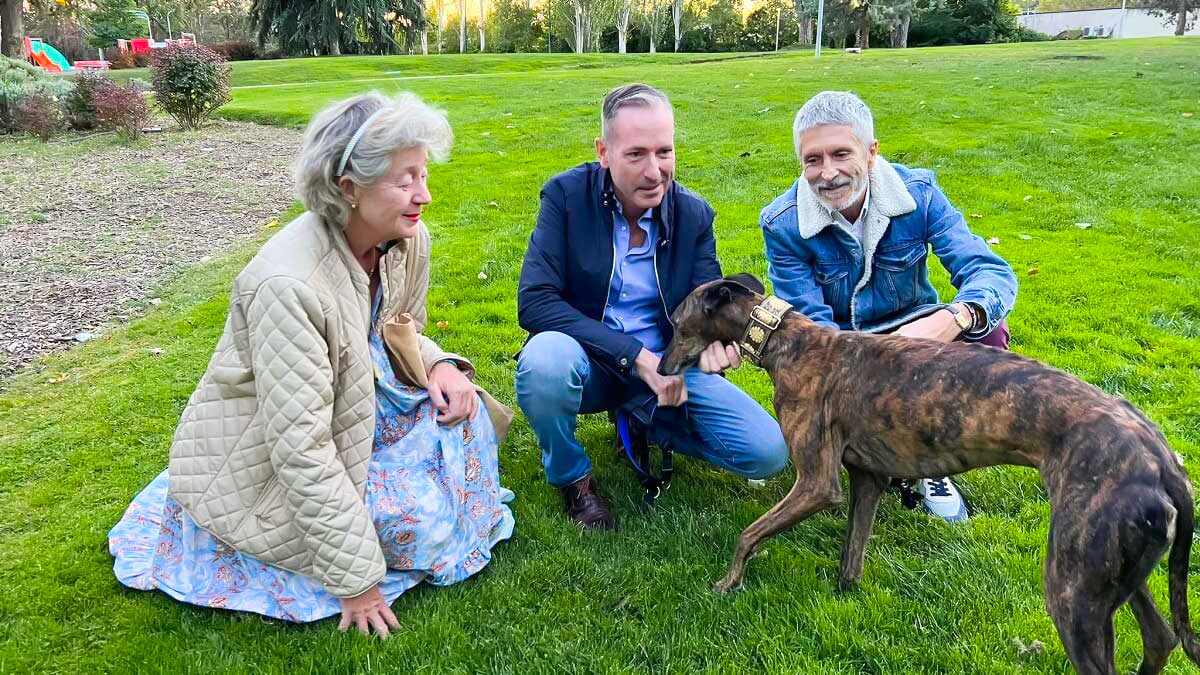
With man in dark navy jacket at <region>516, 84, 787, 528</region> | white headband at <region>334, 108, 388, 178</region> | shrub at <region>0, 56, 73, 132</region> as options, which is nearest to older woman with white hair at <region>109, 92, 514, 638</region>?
white headband at <region>334, 108, 388, 178</region>

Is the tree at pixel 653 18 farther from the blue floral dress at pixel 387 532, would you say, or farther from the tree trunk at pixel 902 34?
the blue floral dress at pixel 387 532

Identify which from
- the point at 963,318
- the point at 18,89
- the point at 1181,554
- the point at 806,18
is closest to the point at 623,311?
the point at 963,318

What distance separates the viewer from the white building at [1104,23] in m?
71.3

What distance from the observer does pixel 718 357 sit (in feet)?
12.3

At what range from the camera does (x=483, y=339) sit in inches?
243

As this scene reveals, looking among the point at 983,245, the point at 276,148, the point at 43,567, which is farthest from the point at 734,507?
the point at 276,148

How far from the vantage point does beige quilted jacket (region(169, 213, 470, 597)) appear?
2848 mm

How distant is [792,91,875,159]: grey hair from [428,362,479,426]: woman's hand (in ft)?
6.41

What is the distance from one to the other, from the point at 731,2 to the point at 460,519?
74.9 meters

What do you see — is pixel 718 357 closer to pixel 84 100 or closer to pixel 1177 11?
pixel 84 100

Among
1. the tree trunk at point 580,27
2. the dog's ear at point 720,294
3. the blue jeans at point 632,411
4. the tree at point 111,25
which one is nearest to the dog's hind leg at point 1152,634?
the blue jeans at point 632,411

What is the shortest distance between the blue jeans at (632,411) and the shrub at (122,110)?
51.4 ft

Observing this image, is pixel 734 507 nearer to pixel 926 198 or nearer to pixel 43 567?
pixel 926 198

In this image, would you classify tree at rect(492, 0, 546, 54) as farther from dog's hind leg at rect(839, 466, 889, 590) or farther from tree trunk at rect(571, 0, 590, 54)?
dog's hind leg at rect(839, 466, 889, 590)
